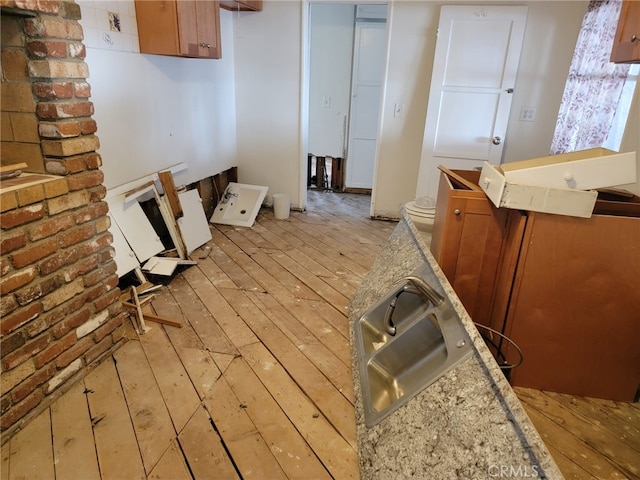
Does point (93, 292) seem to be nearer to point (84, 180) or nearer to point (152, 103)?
point (84, 180)

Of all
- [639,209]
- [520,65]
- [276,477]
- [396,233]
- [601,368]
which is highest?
[520,65]

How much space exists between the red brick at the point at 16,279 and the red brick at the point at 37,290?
28 mm

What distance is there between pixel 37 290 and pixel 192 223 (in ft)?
5.93

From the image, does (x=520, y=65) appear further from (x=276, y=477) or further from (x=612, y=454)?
(x=276, y=477)

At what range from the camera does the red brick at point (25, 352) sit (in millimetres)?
1545

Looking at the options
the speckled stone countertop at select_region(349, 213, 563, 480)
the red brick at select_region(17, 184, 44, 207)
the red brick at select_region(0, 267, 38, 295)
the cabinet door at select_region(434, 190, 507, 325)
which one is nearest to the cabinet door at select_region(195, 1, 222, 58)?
the red brick at select_region(17, 184, 44, 207)

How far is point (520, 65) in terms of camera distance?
3.51 metres

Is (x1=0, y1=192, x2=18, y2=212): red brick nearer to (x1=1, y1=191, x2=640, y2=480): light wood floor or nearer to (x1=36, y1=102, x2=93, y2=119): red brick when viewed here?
(x1=36, y1=102, x2=93, y2=119): red brick

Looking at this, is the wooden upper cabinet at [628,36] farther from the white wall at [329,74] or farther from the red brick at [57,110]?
the white wall at [329,74]

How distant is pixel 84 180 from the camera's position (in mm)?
1816

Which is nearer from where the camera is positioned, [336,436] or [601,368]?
[336,436]

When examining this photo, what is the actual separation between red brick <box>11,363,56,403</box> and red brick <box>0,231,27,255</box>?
531 mm

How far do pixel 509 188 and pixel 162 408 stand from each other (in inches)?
67.0

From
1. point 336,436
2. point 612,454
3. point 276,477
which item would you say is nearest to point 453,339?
point 336,436
